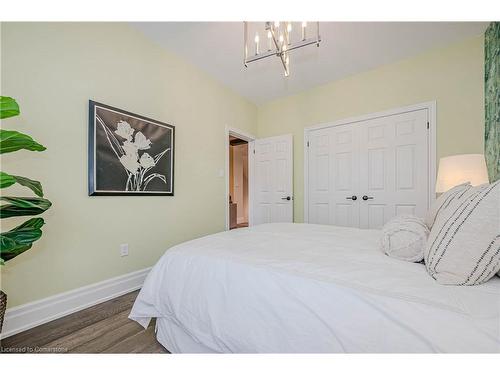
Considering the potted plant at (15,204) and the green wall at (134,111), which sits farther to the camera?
the green wall at (134,111)

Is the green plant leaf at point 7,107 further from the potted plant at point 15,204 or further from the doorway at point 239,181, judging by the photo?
the doorway at point 239,181

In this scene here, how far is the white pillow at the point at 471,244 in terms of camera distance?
80 cm

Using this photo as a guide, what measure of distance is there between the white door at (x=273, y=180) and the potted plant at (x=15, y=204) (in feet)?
10.2

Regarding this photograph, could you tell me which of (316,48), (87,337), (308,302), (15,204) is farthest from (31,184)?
(316,48)

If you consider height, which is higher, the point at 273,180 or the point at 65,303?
the point at 273,180

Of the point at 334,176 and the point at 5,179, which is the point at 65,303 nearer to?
the point at 5,179

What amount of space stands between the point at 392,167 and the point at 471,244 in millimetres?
2432

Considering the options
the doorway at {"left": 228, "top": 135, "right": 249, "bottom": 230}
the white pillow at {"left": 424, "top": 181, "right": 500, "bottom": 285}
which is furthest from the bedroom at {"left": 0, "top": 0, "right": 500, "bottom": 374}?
the doorway at {"left": 228, "top": 135, "right": 249, "bottom": 230}

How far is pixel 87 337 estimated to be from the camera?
1.52m

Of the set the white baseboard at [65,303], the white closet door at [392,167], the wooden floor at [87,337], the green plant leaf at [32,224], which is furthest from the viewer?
the white closet door at [392,167]

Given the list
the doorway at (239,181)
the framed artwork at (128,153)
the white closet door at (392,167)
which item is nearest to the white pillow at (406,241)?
the white closet door at (392,167)

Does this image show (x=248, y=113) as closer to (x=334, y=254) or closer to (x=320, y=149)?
(x=320, y=149)

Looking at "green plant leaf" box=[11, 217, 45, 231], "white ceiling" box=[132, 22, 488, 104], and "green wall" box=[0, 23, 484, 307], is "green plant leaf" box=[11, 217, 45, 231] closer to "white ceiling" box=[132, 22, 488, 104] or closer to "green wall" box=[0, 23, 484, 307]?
"green wall" box=[0, 23, 484, 307]
